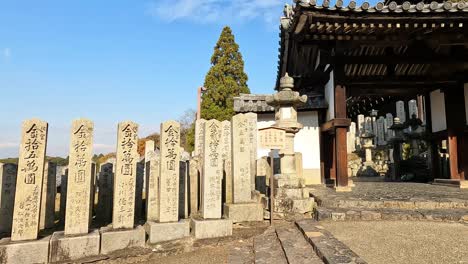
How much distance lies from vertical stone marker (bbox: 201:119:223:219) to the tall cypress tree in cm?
1795

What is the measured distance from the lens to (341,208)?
243 inches

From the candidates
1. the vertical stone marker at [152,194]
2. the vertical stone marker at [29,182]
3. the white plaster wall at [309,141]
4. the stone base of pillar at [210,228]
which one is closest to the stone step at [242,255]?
the stone base of pillar at [210,228]

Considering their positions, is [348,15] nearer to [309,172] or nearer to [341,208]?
[341,208]

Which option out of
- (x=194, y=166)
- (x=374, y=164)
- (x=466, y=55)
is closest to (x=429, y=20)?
(x=466, y=55)

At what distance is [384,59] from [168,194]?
722 cm

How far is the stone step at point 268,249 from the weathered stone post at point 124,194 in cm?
195

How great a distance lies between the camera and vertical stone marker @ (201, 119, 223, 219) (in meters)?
5.42

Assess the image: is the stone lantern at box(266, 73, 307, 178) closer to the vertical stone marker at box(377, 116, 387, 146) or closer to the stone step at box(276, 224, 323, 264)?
the stone step at box(276, 224, 323, 264)

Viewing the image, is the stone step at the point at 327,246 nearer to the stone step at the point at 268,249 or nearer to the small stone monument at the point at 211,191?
the stone step at the point at 268,249

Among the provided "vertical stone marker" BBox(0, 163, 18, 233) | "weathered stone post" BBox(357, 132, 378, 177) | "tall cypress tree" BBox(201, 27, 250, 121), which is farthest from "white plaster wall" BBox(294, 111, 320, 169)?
"tall cypress tree" BBox(201, 27, 250, 121)

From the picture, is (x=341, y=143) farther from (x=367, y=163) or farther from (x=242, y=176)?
(x=367, y=163)

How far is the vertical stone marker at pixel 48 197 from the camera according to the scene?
606 cm

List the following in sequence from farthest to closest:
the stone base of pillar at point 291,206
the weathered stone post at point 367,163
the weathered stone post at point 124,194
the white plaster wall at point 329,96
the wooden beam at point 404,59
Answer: the weathered stone post at point 367,163
the white plaster wall at point 329,96
the wooden beam at point 404,59
the stone base of pillar at point 291,206
the weathered stone post at point 124,194

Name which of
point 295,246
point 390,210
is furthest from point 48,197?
point 390,210
